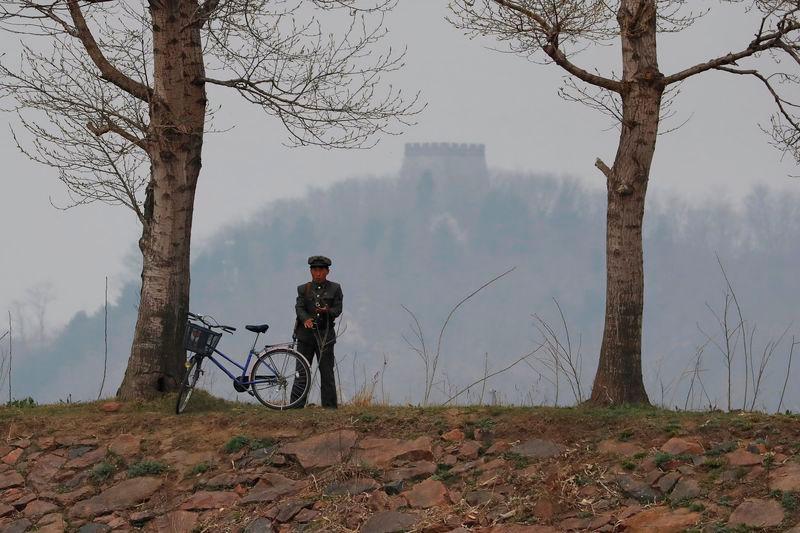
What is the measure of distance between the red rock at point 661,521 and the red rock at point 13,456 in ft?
25.2

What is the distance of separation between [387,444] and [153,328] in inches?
174

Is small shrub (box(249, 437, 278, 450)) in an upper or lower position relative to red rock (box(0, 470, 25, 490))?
upper

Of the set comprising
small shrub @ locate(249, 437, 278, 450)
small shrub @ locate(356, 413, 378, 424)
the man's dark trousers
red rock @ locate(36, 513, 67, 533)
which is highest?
the man's dark trousers

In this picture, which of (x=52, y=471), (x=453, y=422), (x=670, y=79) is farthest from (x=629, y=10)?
(x=52, y=471)

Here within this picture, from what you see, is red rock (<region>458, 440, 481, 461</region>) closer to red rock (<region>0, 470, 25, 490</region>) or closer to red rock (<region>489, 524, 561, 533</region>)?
red rock (<region>489, 524, 561, 533</region>)

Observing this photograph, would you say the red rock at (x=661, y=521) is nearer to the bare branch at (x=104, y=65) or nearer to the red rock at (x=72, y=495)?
the red rock at (x=72, y=495)

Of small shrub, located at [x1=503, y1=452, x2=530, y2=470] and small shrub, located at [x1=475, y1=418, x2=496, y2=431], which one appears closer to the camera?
small shrub, located at [x1=503, y1=452, x2=530, y2=470]

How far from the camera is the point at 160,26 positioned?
15414 mm

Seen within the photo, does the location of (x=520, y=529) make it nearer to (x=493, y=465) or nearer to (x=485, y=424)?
(x=493, y=465)

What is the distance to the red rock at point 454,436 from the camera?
39.4 feet

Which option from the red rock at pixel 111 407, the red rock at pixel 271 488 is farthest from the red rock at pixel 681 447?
the red rock at pixel 111 407

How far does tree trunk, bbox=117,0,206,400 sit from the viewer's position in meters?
15.0

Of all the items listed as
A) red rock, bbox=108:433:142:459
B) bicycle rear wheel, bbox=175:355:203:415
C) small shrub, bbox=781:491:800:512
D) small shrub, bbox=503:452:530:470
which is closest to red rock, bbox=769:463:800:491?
small shrub, bbox=781:491:800:512

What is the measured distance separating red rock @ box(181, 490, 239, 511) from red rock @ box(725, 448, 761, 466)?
197 inches
